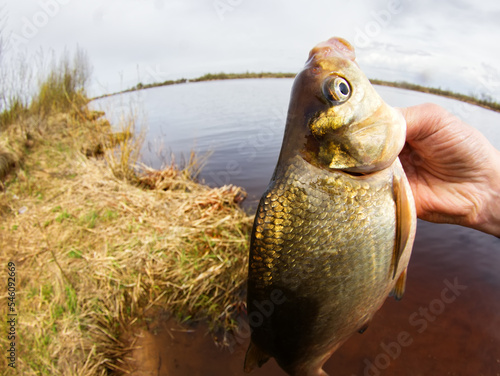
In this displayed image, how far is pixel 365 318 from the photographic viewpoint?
1.65 meters

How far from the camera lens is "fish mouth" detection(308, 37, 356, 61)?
148 centimetres

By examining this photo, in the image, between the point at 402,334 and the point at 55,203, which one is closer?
the point at 402,334

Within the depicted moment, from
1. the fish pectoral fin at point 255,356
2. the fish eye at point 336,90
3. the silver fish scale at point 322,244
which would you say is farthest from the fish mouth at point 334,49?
the fish pectoral fin at point 255,356

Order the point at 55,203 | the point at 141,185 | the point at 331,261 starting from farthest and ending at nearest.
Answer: the point at 141,185
the point at 55,203
the point at 331,261

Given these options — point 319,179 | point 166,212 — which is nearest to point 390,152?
point 319,179

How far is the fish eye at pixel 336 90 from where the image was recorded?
1.40m

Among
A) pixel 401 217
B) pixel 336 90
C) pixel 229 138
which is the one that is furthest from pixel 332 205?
pixel 229 138

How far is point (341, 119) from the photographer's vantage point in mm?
1416

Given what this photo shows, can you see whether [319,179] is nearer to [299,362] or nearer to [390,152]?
[390,152]

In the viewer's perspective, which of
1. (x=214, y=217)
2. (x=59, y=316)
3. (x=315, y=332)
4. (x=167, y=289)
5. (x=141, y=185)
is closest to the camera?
(x=315, y=332)

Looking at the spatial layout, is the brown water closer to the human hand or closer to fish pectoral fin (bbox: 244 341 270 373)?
fish pectoral fin (bbox: 244 341 270 373)

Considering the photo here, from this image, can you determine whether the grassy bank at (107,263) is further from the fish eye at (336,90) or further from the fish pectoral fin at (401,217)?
the fish eye at (336,90)

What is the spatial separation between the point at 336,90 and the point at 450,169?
150 cm

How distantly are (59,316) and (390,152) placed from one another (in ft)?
13.7
